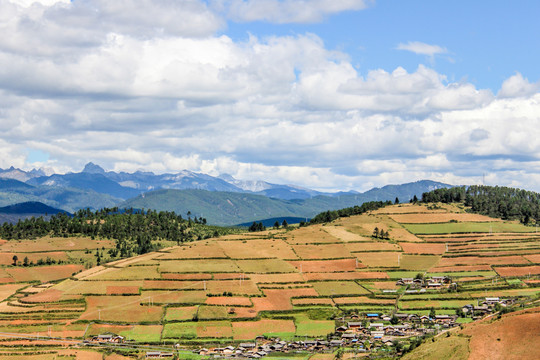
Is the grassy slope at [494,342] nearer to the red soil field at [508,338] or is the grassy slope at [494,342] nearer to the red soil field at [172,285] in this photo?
the red soil field at [508,338]

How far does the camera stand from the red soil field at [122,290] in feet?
618

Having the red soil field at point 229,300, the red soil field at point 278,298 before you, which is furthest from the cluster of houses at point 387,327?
the red soil field at point 229,300

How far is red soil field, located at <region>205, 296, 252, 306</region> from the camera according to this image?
594 feet

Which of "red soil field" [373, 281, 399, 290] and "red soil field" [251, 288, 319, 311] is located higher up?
"red soil field" [373, 281, 399, 290]

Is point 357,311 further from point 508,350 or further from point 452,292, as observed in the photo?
point 508,350

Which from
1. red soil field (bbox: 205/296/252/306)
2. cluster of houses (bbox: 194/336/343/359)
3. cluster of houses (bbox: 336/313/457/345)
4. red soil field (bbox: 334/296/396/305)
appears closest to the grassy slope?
cluster of houses (bbox: 336/313/457/345)

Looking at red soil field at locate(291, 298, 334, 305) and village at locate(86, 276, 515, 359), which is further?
red soil field at locate(291, 298, 334, 305)

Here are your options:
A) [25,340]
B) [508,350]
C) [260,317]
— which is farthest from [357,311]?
[25,340]

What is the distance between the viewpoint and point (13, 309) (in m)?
181

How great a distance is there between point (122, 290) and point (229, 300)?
34.1m

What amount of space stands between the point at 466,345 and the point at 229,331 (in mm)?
64493

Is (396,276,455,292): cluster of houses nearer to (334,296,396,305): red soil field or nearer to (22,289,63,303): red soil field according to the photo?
(334,296,396,305): red soil field

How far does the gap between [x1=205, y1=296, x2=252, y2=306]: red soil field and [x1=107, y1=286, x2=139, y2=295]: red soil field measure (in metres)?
23.7

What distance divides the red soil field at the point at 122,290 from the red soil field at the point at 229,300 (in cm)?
2365
